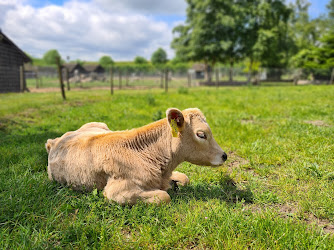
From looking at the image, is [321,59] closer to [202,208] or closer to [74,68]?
[202,208]

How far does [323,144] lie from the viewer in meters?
5.45

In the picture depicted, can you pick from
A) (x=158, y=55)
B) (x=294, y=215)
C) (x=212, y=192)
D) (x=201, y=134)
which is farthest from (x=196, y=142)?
(x=158, y=55)

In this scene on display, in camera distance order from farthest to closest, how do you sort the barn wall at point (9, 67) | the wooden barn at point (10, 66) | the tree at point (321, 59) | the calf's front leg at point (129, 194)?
the tree at point (321, 59) < the wooden barn at point (10, 66) < the barn wall at point (9, 67) < the calf's front leg at point (129, 194)

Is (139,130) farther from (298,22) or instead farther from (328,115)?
(298,22)

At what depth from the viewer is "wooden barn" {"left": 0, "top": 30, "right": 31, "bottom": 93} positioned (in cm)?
2297

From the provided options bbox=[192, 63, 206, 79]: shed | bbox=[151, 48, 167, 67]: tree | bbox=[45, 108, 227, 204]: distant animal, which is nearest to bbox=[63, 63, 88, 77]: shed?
bbox=[192, 63, 206, 79]: shed

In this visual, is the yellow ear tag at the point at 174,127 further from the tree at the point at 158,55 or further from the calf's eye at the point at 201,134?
the tree at the point at 158,55

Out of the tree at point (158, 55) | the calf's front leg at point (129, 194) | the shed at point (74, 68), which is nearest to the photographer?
the calf's front leg at point (129, 194)

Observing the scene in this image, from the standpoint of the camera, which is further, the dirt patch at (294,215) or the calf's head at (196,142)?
the calf's head at (196,142)

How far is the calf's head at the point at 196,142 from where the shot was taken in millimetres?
3465

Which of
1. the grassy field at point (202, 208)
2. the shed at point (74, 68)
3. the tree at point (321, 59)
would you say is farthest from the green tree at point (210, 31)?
the shed at point (74, 68)

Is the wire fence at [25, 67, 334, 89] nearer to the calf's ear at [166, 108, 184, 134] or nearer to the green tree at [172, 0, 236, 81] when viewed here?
the green tree at [172, 0, 236, 81]

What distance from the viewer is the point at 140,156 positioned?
3426 mm

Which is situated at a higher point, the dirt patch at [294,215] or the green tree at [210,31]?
the green tree at [210,31]
